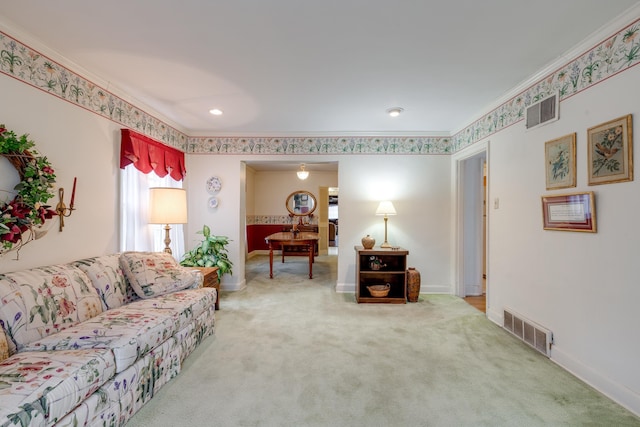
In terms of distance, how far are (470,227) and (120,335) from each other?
429 centimetres

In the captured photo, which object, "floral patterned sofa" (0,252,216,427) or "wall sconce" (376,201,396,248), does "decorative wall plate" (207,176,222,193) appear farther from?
"wall sconce" (376,201,396,248)

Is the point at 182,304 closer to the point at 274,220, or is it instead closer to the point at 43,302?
the point at 43,302

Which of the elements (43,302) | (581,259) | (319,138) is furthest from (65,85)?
(581,259)

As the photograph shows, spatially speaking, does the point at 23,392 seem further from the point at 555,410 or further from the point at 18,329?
the point at 555,410

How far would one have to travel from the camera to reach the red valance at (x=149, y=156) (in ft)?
→ 9.60

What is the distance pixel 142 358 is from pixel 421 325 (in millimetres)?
2554

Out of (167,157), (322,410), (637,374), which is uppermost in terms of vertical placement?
(167,157)

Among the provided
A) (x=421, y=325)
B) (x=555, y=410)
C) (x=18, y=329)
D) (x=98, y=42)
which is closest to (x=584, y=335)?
(x=555, y=410)

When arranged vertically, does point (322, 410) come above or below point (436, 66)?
below

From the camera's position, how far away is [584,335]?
207cm

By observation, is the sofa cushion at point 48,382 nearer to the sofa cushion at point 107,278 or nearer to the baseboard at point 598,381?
the sofa cushion at point 107,278

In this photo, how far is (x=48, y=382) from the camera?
128 cm

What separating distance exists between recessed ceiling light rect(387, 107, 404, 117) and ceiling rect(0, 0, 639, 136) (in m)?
0.11

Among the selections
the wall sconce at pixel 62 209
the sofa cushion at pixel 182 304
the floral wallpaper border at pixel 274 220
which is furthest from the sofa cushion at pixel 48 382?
the floral wallpaper border at pixel 274 220
